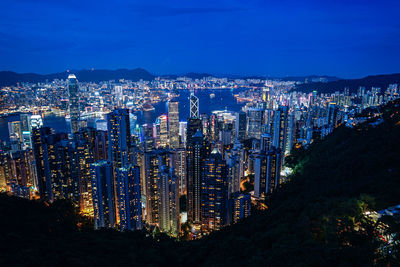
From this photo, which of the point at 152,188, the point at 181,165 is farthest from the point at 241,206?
the point at 181,165

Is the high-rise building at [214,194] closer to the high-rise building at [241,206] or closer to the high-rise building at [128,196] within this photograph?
the high-rise building at [241,206]

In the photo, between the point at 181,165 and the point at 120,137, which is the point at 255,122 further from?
the point at 120,137

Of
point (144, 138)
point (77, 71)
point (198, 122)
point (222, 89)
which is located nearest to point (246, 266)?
point (198, 122)

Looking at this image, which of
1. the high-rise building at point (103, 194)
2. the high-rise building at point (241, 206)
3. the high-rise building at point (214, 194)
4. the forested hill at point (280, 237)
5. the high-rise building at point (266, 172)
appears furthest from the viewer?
the high-rise building at point (266, 172)

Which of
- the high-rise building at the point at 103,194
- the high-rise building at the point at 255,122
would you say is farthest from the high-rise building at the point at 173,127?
the high-rise building at the point at 103,194

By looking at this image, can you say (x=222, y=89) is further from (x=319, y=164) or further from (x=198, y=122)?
(x=319, y=164)

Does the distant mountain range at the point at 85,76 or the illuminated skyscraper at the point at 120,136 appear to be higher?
the distant mountain range at the point at 85,76
